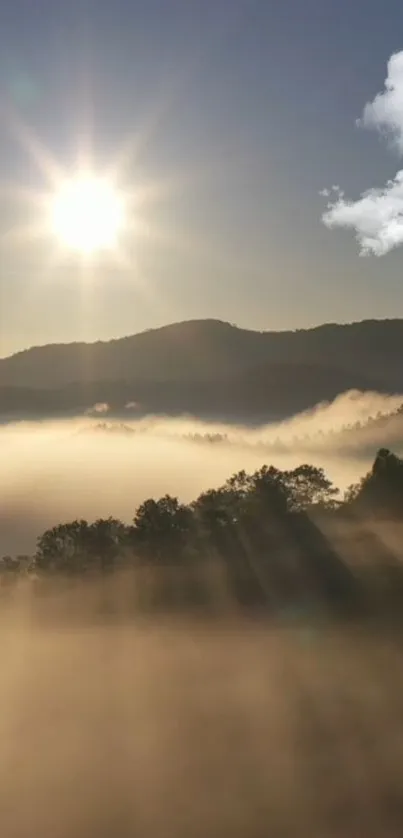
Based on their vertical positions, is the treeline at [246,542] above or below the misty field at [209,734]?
above

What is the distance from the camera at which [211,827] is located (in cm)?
Answer: 2620

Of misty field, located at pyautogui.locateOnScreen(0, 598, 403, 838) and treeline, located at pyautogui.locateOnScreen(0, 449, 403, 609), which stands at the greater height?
treeline, located at pyautogui.locateOnScreen(0, 449, 403, 609)

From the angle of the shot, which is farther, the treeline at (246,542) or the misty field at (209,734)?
the treeline at (246,542)

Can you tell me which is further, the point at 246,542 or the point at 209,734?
the point at 246,542

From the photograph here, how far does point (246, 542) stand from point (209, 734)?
34243mm

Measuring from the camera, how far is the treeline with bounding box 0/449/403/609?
57.0 meters

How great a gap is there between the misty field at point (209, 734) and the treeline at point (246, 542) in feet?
23.0

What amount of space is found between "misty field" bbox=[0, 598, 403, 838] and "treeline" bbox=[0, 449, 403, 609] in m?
Result: 7.02

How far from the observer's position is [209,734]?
34438 mm

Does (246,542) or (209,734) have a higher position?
(246,542)

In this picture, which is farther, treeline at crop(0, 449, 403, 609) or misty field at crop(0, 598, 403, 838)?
treeline at crop(0, 449, 403, 609)

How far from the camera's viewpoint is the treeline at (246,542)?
57.0 metres

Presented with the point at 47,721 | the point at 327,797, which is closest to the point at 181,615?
the point at 47,721

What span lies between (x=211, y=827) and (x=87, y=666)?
21.9 m
